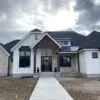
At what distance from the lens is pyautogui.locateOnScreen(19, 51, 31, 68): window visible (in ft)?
86.0

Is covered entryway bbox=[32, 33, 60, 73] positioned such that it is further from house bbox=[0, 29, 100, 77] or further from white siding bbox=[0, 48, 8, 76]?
white siding bbox=[0, 48, 8, 76]

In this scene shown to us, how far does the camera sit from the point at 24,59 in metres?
26.3

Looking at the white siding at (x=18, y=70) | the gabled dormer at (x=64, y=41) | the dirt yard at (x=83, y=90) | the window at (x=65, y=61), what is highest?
the gabled dormer at (x=64, y=41)

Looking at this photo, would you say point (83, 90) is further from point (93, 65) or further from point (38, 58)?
point (38, 58)

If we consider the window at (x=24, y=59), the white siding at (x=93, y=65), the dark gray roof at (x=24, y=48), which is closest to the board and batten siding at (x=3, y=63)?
the window at (x=24, y=59)

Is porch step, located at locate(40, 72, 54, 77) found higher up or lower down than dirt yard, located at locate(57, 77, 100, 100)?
higher up


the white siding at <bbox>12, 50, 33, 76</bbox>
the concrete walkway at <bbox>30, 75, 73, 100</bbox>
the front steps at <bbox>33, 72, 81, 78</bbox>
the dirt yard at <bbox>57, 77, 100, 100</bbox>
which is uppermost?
the white siding at <bbox>12, 50, 33, 76</bbox>

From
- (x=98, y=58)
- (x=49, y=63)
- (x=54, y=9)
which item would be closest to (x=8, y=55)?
(x=49, y=63)

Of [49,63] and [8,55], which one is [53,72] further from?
[8,55]

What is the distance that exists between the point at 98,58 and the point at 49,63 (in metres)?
7.67

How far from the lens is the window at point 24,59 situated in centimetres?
2622

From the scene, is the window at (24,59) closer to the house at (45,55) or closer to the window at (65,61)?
the house at (45,55)

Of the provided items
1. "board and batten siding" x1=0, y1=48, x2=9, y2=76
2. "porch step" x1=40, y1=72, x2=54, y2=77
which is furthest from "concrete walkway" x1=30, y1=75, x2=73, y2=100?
"board and batten siding" x1=0, y1=48, x2=9, y2=76

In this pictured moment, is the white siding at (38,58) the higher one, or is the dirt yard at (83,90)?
the white siding at (38,58)
